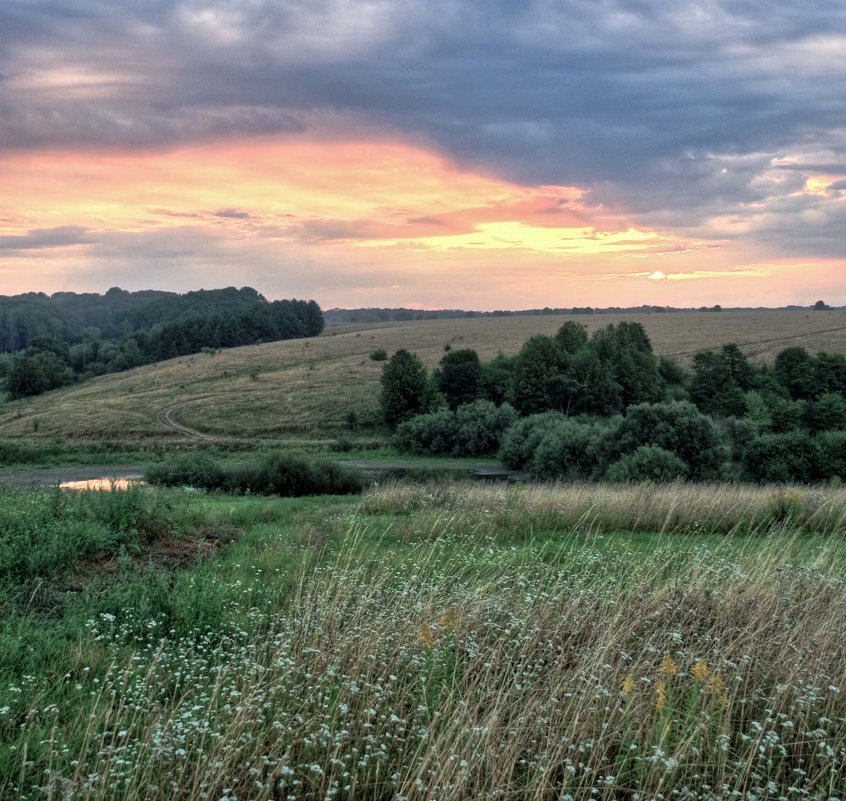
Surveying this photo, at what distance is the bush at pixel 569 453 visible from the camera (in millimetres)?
42906

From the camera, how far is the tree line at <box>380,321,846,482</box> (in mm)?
40594

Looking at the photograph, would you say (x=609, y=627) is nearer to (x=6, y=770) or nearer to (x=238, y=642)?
(x=238, y=642)

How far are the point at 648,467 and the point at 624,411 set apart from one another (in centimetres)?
3038

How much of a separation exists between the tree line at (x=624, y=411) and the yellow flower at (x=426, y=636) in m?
30.0

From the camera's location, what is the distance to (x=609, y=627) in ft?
20.1

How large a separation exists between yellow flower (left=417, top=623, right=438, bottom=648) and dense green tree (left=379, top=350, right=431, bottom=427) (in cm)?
5727

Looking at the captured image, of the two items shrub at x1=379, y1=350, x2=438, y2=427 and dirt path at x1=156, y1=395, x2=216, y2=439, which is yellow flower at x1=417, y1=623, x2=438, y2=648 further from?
dirt path at x1=156, y1=395, x2=216, y2=439

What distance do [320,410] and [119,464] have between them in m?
20.7

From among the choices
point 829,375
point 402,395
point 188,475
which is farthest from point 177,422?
point 829,375

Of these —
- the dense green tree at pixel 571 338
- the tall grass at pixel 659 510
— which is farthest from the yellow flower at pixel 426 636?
the dense green tree at pixel 571 338

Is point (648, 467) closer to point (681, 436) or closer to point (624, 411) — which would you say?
point (681, 436)

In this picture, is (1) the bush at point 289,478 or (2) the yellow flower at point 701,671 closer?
(2) the yellow flower at point 701,671

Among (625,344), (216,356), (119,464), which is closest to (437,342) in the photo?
(216,356)

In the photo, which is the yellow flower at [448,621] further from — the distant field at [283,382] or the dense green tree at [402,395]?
the distant field at [283,382]
